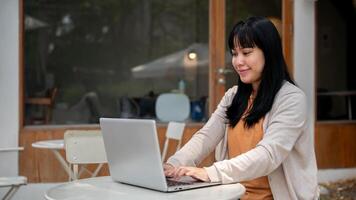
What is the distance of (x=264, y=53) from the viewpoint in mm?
1842

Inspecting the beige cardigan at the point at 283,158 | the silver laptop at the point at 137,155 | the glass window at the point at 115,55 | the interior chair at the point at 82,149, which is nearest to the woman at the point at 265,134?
the beige cardigan at the point at 283,158

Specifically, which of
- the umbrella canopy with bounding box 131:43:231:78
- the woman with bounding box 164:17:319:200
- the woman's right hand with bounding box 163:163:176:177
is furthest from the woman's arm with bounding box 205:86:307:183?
the umbrella canopy with bounding box 131:43:231:78

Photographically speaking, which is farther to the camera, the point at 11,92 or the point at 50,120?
the point at 50,120

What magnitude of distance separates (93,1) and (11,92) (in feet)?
10.3

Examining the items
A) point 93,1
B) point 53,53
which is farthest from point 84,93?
point 93,1

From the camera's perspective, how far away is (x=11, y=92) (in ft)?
14.4

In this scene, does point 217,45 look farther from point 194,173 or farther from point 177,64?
point 194,173

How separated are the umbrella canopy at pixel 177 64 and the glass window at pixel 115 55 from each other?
1 cm

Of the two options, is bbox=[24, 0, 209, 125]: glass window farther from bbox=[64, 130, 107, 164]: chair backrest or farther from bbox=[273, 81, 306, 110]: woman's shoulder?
bbox=[273, 81, 306, 110]: woman's shoulder

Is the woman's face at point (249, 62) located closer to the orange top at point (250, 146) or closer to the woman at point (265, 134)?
the woman at point (265, 134)

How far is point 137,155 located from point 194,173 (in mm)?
211

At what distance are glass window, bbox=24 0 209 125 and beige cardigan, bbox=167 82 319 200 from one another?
350 centimetres

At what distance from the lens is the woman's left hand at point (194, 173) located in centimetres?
175

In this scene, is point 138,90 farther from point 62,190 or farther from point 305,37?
point 62,190
